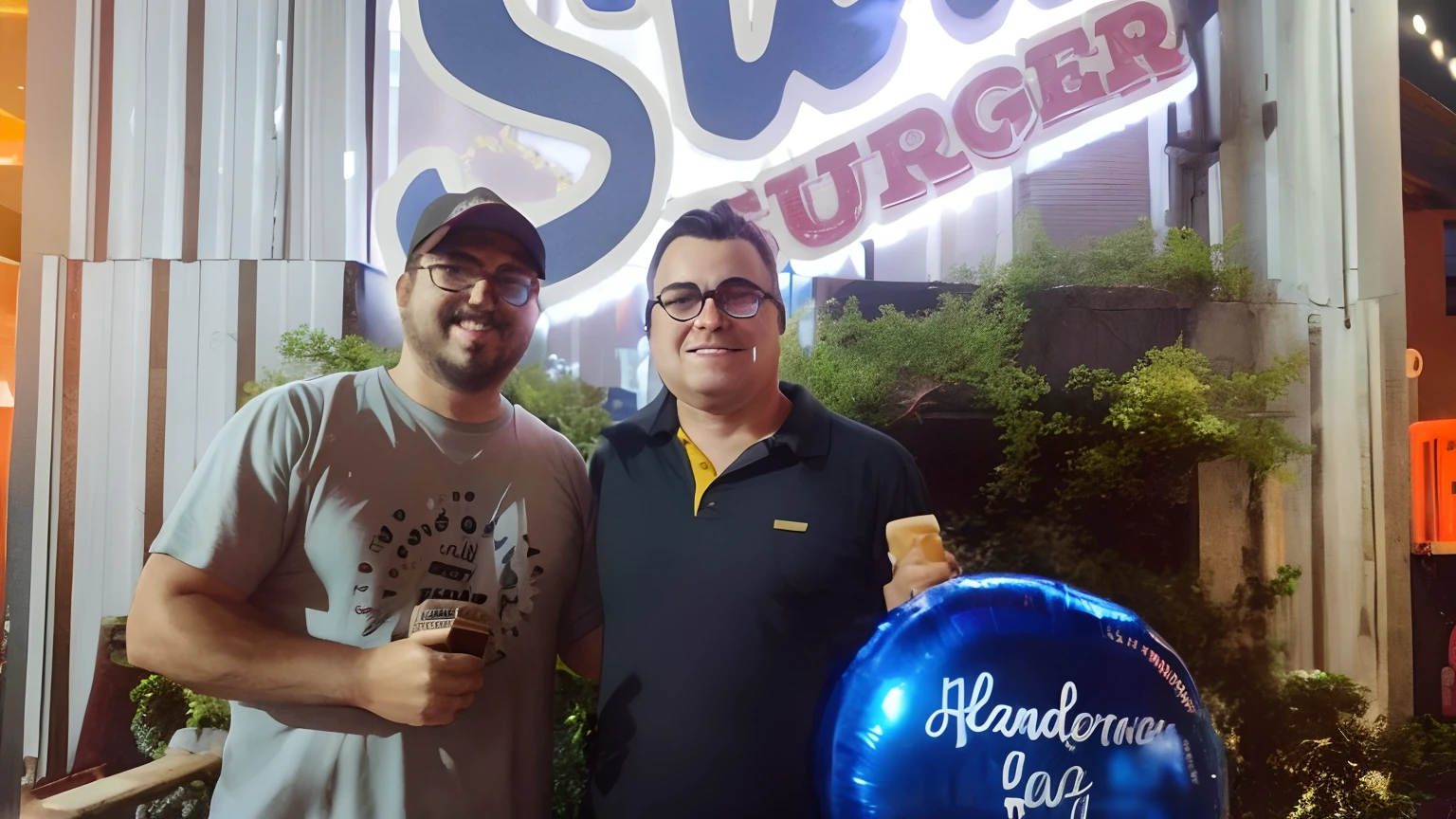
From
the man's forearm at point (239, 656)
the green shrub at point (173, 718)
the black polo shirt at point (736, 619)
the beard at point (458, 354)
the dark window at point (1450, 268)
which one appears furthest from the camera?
the dark window at point (1450, 268)

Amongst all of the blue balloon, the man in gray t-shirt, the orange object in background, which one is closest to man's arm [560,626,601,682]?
the man in gray t-shirt

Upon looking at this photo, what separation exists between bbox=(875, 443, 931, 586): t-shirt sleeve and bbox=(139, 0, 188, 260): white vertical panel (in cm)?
178

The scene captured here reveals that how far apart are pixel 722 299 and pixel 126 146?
151cm

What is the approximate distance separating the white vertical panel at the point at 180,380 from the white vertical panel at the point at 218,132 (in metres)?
0.09

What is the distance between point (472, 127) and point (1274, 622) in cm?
229

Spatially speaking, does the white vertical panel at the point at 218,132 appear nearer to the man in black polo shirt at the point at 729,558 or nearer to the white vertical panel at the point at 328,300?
the white vertical panel at the point at 328,300

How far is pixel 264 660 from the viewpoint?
1.71 meters

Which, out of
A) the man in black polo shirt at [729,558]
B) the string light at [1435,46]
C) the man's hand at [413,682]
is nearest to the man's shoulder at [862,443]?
the man in black polo shirt at [729,558]

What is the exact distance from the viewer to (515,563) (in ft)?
6.29

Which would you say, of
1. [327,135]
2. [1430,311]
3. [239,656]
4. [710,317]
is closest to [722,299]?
[710,317]

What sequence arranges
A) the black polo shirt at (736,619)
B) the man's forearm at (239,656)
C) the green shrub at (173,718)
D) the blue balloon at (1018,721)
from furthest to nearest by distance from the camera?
the green shrub at (173,718), the black polo shirt at (736,619), the man's forearm at (239,656), the blue balloon at (1018,721)

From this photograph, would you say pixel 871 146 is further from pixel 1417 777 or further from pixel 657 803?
pixel 1417 777

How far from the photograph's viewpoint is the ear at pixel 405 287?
2.00 metres

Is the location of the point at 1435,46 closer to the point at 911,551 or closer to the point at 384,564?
the point at 911,551
